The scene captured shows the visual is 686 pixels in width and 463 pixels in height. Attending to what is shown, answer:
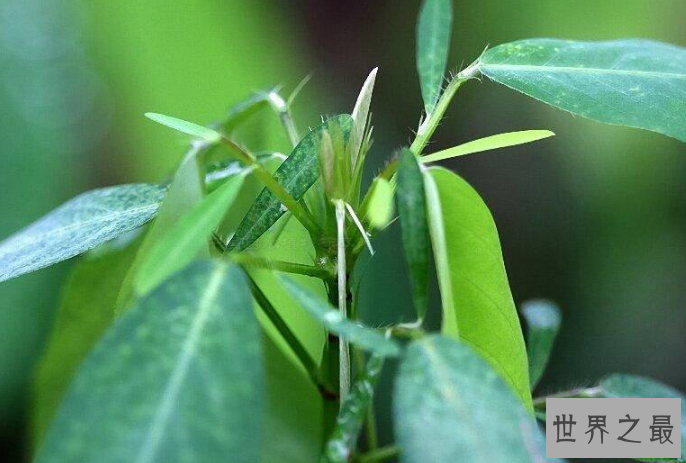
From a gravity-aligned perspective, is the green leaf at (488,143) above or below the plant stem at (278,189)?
above

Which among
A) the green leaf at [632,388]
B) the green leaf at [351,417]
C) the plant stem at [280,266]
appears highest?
the plant stem at [280,266]

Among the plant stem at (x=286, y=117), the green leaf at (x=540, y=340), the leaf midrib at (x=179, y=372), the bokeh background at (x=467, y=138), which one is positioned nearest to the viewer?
the leaf midrib at (x=179, y=372)

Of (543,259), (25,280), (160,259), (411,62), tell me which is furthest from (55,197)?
(160,259)

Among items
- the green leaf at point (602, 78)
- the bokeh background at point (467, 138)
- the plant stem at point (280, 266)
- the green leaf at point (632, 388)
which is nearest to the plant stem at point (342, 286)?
the plant stem at point (280, 266)

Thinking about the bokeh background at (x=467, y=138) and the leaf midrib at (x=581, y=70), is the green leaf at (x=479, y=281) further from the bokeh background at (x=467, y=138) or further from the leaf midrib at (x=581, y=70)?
the bokeh background at (x=467, y=138)

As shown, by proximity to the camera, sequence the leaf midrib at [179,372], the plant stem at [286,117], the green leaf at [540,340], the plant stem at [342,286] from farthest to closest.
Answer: the green leaf at [540,340]
the plant stem at [286,117]
the plant stem at [342,286]
the leaf midrib at [179,372]

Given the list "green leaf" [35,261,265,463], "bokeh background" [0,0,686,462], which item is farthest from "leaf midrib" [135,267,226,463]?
"bokeh background" [0,0,686,462]

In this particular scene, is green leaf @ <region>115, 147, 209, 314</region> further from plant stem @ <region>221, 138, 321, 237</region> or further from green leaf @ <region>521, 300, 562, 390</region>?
green leaf @ <region>521, 300, 562, 390</region>
